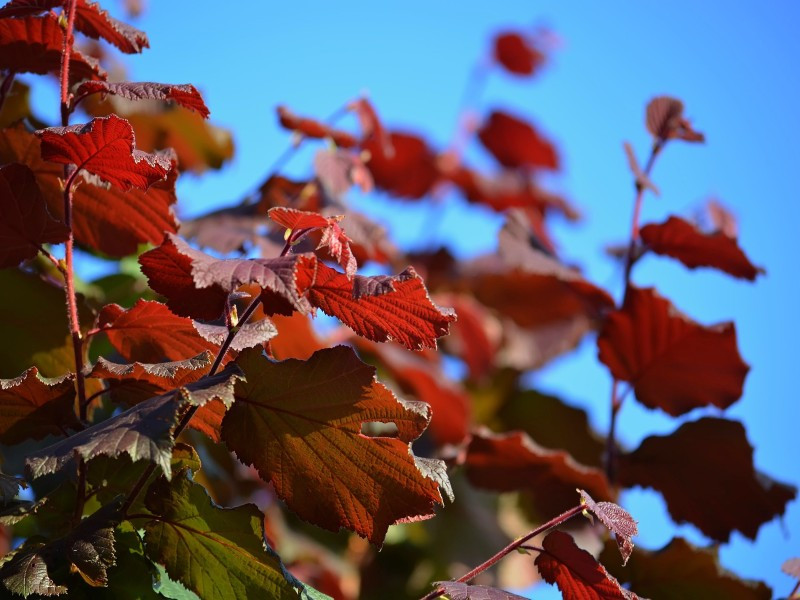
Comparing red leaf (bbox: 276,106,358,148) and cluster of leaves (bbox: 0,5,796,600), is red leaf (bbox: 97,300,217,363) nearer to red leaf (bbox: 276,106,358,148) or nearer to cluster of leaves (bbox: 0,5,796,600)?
cluster of leaves (bbox: 0,5,796,600)

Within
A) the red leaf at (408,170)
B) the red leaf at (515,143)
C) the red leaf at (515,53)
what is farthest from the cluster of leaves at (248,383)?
the red leaf at (515,53)

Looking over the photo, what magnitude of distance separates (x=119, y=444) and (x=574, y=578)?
43 cm

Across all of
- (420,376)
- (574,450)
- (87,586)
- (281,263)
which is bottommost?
(420,376)

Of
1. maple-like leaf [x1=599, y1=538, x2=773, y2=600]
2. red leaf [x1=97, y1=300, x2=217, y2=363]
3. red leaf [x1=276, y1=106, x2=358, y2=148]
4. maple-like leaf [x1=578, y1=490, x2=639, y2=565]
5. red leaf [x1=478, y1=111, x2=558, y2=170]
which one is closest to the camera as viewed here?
maple-like leaf [x1=578, y1=490, x2=639, y2=565]

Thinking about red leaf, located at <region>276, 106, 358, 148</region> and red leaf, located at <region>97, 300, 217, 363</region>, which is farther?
red leaf, located at <region>276, 106, 358, 148</region>

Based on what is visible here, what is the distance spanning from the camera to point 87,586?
79cm

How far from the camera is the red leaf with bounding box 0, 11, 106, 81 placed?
3.08ft

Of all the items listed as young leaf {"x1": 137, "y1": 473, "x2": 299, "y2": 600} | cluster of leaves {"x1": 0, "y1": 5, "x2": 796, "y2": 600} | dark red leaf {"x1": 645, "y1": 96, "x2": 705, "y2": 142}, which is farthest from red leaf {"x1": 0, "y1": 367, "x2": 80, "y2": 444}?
dark red leaf {"x1": 645, "y1": 96, "x2": 705, "y2": 142}

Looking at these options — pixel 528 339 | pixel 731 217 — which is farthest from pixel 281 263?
pixel 528 339

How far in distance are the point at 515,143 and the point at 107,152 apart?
2.51 m

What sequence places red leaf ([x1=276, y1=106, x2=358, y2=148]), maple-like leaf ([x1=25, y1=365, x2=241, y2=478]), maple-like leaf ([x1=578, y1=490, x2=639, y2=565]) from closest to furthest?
1. maple-like leaf ([x1=25, y1=365, x2=241, y2=478])
2. maple-like leaf ([x1=578, y1=490, x2=639, y2=565])
3. red leaf ([x1=276, y1=106, x2=358, y2=148])

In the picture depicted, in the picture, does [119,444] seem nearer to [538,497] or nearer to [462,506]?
[538,497]

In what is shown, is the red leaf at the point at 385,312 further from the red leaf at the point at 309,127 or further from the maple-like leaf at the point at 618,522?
the red leaf at the point at 309,127

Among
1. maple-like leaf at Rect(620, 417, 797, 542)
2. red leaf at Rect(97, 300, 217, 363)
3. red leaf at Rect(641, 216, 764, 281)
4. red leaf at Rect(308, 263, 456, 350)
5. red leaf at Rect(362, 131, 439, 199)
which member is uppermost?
red leaf at Rect(308, 263, 456, 350)
